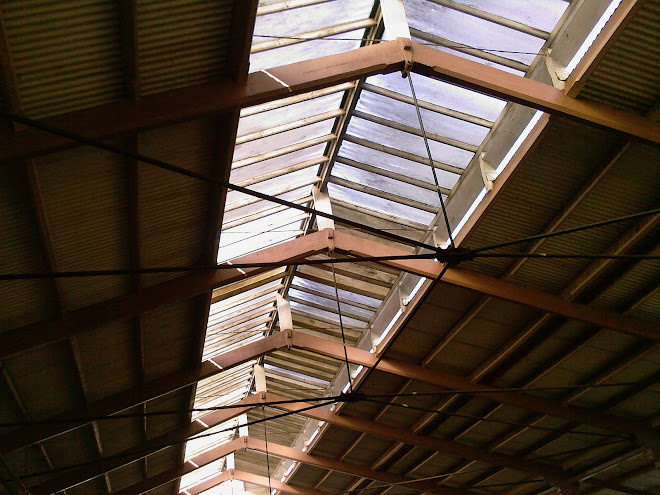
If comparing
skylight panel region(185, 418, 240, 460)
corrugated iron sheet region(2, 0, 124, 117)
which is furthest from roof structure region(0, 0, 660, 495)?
skylight panel region(185, 418, 240, 460)

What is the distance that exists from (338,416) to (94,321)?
920cm

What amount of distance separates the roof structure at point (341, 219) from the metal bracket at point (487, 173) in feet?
0.16

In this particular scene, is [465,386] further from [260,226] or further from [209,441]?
[209,441]

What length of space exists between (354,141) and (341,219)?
556 centimetres

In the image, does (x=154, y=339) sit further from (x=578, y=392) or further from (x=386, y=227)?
(x=578, y=392)

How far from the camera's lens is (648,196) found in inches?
381

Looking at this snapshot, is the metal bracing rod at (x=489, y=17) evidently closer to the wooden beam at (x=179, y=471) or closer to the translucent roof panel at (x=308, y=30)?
the translucent roof panel at (x=308, y=30)

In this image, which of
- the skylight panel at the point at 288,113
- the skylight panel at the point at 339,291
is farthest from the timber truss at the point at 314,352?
the skylight panel at the point at 288,113

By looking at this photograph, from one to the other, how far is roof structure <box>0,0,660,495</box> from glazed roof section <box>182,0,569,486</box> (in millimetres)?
44

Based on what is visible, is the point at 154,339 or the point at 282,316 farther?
the point at 282,316

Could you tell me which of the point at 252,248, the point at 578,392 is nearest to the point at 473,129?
the point at 252,248

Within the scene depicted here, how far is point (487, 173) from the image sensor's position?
1014 cm

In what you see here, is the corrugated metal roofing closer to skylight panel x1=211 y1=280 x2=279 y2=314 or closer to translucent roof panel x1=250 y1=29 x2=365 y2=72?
translucent roof panel x1=250 y1=29 x2=365 y2=72

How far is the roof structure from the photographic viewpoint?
21.7 feet
